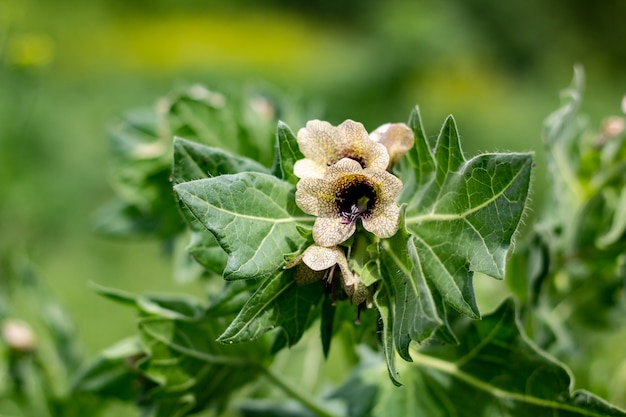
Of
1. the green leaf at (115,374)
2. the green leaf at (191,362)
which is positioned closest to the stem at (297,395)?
the green leaf at (191,362)

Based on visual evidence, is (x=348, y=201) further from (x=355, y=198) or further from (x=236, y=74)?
A: (x=236, y=74)

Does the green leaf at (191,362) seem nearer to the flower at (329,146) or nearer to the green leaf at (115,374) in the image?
the green leaf at (115,374)

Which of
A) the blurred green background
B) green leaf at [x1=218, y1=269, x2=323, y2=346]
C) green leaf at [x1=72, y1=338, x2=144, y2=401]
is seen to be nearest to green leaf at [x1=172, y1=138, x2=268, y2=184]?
green leaf at [x1=218, y1=269, x2=323, y2=346]

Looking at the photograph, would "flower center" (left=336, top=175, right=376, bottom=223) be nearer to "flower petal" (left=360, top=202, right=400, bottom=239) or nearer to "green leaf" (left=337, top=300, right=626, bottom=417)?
"flower petal" (left=360, top=202, right=400, bottom=239)

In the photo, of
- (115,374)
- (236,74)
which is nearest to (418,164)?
(115,374)

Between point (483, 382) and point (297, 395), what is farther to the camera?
point (297, 395)
